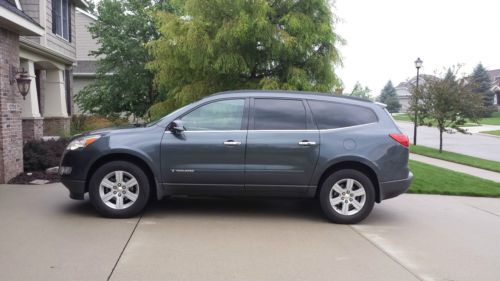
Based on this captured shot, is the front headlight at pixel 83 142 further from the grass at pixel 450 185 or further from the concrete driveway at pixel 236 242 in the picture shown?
the grass at pixel 450 185

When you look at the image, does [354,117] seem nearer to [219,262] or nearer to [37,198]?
[219,262]

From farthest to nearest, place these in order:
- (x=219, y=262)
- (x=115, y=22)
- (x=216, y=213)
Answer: (x=115, y=22)
(x=216, y=213)
(x=219, y=262)

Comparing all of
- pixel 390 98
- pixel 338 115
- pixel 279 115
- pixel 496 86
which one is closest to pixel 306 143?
pixel 279 115

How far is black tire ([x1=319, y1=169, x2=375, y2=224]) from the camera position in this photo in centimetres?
654

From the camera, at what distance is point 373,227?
6527 millimetres

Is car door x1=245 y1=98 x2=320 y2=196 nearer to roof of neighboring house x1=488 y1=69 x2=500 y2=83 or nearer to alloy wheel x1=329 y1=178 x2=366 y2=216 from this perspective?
alloy wheel x1=329 y1=178 x2=366 y2=216

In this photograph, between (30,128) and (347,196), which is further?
(30,128)

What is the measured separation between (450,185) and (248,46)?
17.8 ft

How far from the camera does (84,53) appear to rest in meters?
31.4

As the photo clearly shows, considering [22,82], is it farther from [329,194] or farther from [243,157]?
[329,194]

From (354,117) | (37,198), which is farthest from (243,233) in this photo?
(37,198)

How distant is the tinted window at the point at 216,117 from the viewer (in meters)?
6.52

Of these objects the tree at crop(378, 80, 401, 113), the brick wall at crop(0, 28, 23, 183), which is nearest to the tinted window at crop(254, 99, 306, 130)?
the brick wall at crop(0, 28, 23, 183)

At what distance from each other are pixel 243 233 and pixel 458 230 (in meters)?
3.07
